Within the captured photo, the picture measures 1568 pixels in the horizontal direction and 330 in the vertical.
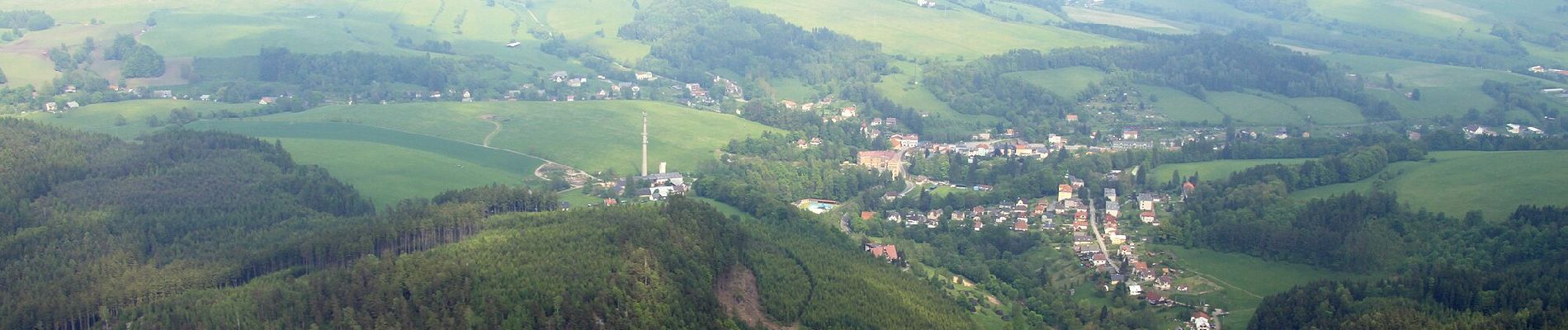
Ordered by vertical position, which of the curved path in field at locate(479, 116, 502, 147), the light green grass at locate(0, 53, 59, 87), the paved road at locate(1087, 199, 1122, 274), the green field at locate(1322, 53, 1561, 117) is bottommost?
the curved path in field at locate(479, 116, 502, 147)

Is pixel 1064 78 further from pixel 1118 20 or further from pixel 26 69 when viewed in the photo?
pixel 26 69

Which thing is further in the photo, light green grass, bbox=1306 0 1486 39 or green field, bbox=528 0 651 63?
light green grass, bbox=1306 0 1486 39

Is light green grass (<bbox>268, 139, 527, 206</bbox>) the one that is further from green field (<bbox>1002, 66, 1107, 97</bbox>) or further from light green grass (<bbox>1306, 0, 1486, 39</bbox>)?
light green grass (<bbox>1306, 0, 1486, 39</bbox>)

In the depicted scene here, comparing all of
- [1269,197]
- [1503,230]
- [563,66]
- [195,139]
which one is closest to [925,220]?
[1269,197]

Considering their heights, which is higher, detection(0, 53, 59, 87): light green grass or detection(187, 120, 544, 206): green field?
detection(0, 53, 59, 87): light green grass

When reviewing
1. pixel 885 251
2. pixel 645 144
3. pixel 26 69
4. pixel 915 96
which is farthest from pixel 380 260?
pixel 915 96

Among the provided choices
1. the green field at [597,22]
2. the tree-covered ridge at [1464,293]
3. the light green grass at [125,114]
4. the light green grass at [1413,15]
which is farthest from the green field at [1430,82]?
the light green grass at [125,114]

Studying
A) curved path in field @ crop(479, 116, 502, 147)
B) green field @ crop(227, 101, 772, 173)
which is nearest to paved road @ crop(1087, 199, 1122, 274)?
green field @ crop(227, 101, 772, 173)

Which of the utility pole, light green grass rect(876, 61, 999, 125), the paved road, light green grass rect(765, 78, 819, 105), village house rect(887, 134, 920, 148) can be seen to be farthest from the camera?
light green grass rect(765, 78, 819, 105)
